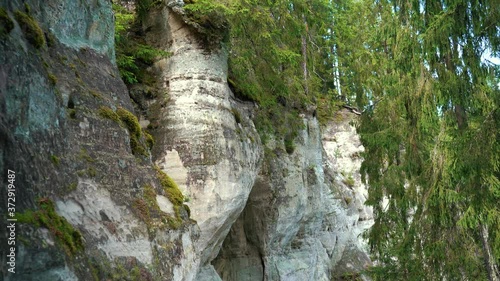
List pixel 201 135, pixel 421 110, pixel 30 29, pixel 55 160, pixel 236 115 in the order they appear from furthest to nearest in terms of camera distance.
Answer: pixel 236 115 → pixel 201 135 → pixel 421 110 → pixel 30 29 → pixel 55 160

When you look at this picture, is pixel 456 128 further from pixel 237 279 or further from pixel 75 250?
pixel 237 279

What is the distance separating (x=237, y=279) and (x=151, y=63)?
22.3 ft

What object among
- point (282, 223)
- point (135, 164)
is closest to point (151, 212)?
point (135, 164)

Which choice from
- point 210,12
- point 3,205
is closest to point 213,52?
point 210,12

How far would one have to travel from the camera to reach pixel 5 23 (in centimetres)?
550

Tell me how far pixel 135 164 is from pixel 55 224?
8.92 feet

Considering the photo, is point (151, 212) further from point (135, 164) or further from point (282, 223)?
point (282, 223)

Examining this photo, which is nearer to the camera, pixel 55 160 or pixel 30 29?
pixel 55 160

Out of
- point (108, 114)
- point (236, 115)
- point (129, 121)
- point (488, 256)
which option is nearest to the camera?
point (108, 114)

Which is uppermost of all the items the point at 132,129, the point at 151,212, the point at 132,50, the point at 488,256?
the point at 132,50

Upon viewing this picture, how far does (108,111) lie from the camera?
26.2ft

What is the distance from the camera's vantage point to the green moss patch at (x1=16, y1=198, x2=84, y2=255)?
5043mm

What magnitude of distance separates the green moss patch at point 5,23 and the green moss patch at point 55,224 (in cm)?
190

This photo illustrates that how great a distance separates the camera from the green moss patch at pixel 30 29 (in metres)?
6.25
